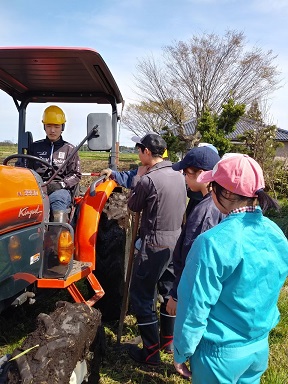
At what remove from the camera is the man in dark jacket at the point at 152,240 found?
3.01 meters

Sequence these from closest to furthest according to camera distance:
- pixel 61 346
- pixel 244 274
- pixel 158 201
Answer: pixel 244 274
pixel 61 346
pixel 158 201

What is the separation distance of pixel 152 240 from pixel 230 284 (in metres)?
1.34

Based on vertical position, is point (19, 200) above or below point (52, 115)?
below

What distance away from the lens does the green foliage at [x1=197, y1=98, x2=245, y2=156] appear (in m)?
20.9

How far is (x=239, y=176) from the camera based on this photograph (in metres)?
1.73

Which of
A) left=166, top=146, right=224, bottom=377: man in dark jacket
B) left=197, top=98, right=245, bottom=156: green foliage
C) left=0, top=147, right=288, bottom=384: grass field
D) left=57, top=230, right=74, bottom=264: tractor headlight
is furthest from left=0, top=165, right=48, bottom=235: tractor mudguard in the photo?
left=197, top=98, right=245, bottom=156: green foliage

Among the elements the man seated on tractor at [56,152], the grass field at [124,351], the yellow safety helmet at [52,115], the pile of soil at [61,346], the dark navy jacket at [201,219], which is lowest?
the grass field at [124,351]

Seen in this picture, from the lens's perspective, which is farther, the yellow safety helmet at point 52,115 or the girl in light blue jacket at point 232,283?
the yellow safety helmet at point 52,115

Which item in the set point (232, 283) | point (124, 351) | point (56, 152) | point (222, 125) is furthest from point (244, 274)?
point (222, 125)

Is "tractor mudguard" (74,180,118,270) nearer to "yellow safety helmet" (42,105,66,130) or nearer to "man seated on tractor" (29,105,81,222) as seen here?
"man seated on tractor" (29,105,81,222)

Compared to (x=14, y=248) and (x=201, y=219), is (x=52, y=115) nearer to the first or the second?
(x=14, y=248)

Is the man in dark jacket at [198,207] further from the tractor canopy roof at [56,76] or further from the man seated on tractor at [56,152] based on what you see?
the man seated on tractor at [56,152]

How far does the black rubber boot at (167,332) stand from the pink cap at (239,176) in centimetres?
182

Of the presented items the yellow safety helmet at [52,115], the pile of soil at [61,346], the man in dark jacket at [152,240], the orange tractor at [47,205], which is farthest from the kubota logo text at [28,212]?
the yellow safety helmet at [52,115]
